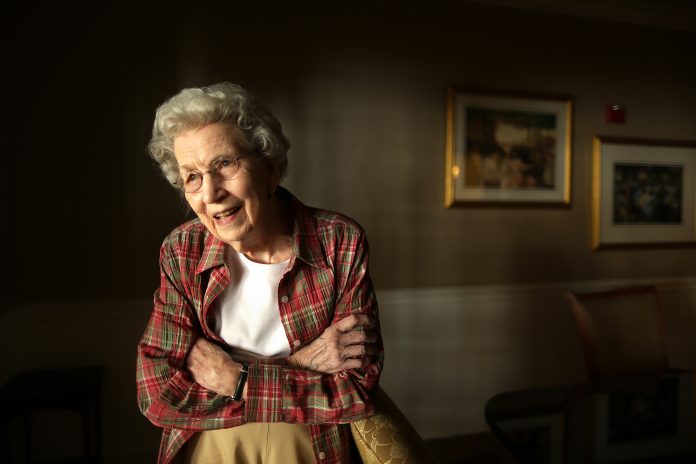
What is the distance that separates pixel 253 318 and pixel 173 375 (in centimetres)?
23

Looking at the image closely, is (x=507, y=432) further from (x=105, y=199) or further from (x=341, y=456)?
(x=105, y=199)

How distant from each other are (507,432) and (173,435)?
0.91m

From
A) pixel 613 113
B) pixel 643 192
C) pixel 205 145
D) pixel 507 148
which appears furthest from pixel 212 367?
pixel 643 192

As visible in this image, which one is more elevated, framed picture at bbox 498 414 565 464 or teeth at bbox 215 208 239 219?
teeth at bbox 215 208 239 219

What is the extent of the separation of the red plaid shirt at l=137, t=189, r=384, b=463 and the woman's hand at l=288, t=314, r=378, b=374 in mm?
22

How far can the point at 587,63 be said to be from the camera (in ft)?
10.7

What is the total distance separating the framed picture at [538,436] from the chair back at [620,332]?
0.67 meters

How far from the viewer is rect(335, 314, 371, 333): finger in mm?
1225

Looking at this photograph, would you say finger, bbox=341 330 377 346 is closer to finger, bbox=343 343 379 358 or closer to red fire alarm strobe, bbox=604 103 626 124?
finger, bbox=343 343 379 358

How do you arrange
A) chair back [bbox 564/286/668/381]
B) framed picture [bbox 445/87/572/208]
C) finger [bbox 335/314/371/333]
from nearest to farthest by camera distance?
finger [bbox 335/314/371/333]
chair back [bbox 564/286/668/381]
framed picture [bbox 445/87/572/208]

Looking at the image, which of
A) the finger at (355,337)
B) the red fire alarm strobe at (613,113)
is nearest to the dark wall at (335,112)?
the red fire alarm strobe at (613,113)

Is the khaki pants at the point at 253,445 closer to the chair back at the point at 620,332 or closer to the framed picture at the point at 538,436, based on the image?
the framed picture at the point at 538,436

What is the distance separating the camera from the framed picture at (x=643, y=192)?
3283mm

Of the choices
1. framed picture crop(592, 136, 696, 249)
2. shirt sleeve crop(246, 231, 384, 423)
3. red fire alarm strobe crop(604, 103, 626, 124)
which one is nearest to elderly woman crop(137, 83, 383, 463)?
shirt sleeve crop(246, 231, 384, 423)
